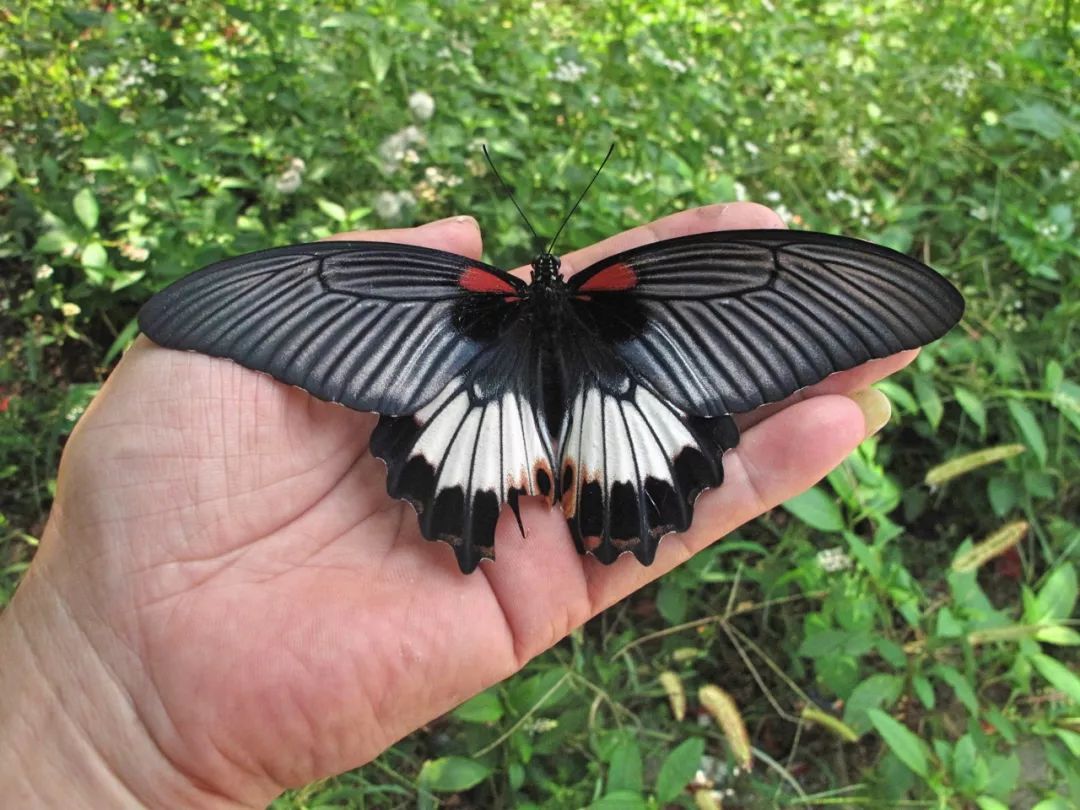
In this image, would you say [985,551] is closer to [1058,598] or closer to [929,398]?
[1058,598]

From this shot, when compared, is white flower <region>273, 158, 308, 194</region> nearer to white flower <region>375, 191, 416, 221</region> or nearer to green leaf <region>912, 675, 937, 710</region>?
white flower <region>375, 191, 416, 221</region>

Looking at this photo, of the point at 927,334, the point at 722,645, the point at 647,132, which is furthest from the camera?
the point at 647,132

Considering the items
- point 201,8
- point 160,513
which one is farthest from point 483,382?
point 201,8

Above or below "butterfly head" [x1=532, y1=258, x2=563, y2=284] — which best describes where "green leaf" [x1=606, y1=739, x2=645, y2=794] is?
below

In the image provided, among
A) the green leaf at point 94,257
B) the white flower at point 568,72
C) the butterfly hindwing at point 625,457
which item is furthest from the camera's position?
the white flower at point 568,72

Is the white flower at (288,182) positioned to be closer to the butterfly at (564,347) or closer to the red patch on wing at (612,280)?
the butterfly at (564,347)

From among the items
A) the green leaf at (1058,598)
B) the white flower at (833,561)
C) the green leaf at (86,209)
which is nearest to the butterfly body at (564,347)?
the white flower at (833,561)

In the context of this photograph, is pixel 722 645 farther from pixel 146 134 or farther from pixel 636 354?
pixel 146 134

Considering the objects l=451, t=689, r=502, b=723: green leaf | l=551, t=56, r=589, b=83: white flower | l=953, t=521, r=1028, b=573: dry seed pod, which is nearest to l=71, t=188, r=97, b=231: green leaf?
l=551, t=56, r=589, b=83: white flower
